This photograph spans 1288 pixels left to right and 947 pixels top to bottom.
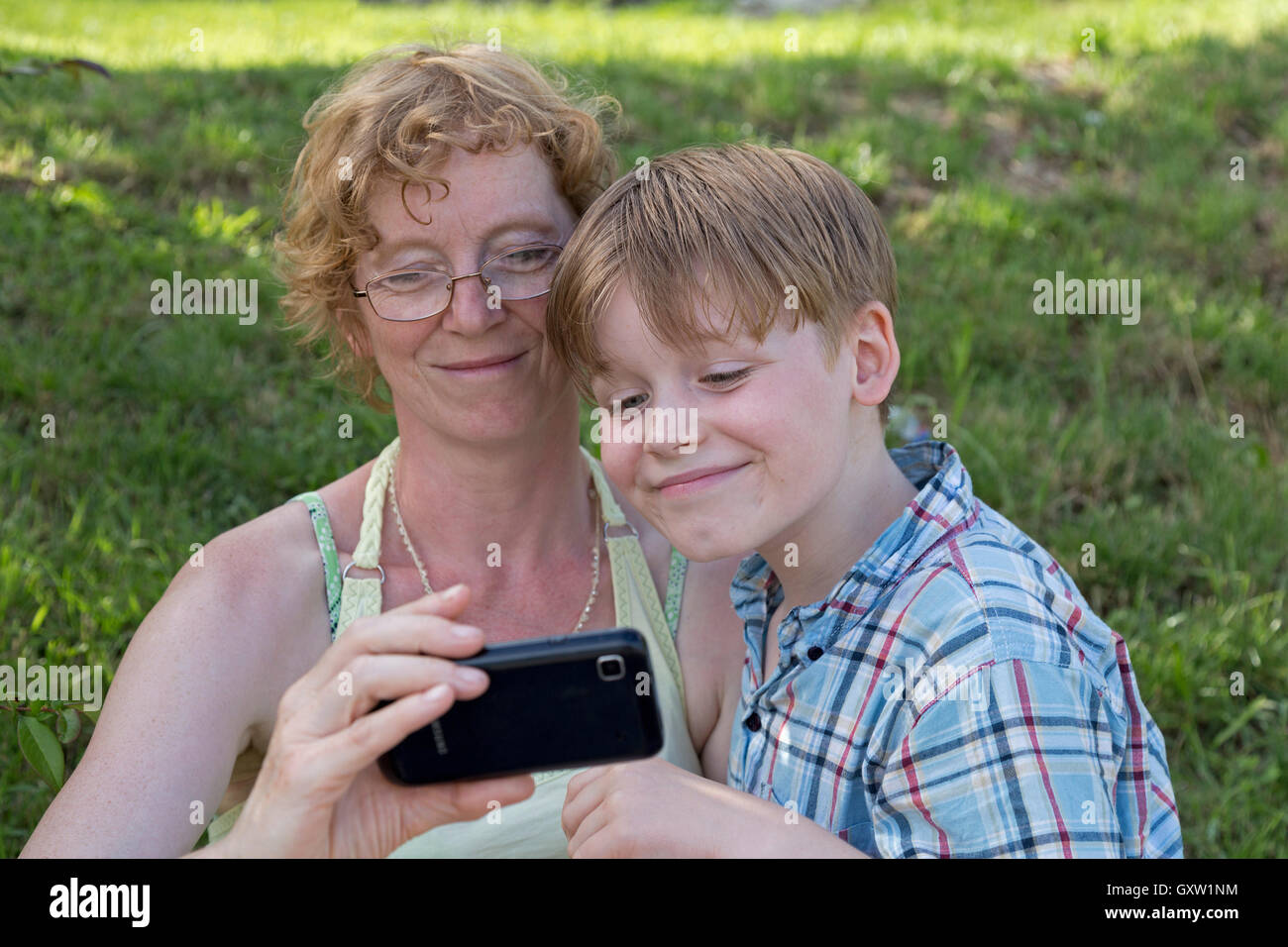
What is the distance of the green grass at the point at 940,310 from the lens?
329cm

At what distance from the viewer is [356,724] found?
156cm

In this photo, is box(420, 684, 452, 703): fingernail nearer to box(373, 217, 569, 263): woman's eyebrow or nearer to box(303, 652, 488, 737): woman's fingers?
box(303, 652, 488, 737): woman's fingers

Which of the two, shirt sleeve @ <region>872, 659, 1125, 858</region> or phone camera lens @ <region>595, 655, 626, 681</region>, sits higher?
phone camera lens @ <region>595, 655, 626, 681</region>

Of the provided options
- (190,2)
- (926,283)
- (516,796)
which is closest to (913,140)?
(926,283)

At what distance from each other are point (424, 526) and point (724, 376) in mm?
971

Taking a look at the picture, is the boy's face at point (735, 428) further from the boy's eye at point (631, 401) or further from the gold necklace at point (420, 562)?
the gold necklace at point (420, 562)

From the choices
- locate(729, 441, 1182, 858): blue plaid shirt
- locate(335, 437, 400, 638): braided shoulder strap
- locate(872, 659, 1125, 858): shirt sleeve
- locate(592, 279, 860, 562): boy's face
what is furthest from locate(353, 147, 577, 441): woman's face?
locate(872, 659, 1125, 858): shirt sleeve

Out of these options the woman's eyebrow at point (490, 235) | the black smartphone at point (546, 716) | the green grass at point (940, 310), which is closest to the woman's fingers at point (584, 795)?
the black smartphone at point (546, 716)

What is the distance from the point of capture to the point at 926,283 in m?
4.84

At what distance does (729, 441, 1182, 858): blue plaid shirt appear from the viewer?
163 centimetres

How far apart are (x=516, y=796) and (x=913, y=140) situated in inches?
182

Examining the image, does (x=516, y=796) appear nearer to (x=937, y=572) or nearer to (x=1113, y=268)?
(x=937, y=572)

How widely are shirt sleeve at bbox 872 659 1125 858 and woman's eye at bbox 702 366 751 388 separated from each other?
0.55 metres

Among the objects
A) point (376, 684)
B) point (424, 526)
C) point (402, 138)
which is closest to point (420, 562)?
point (424, 526)
